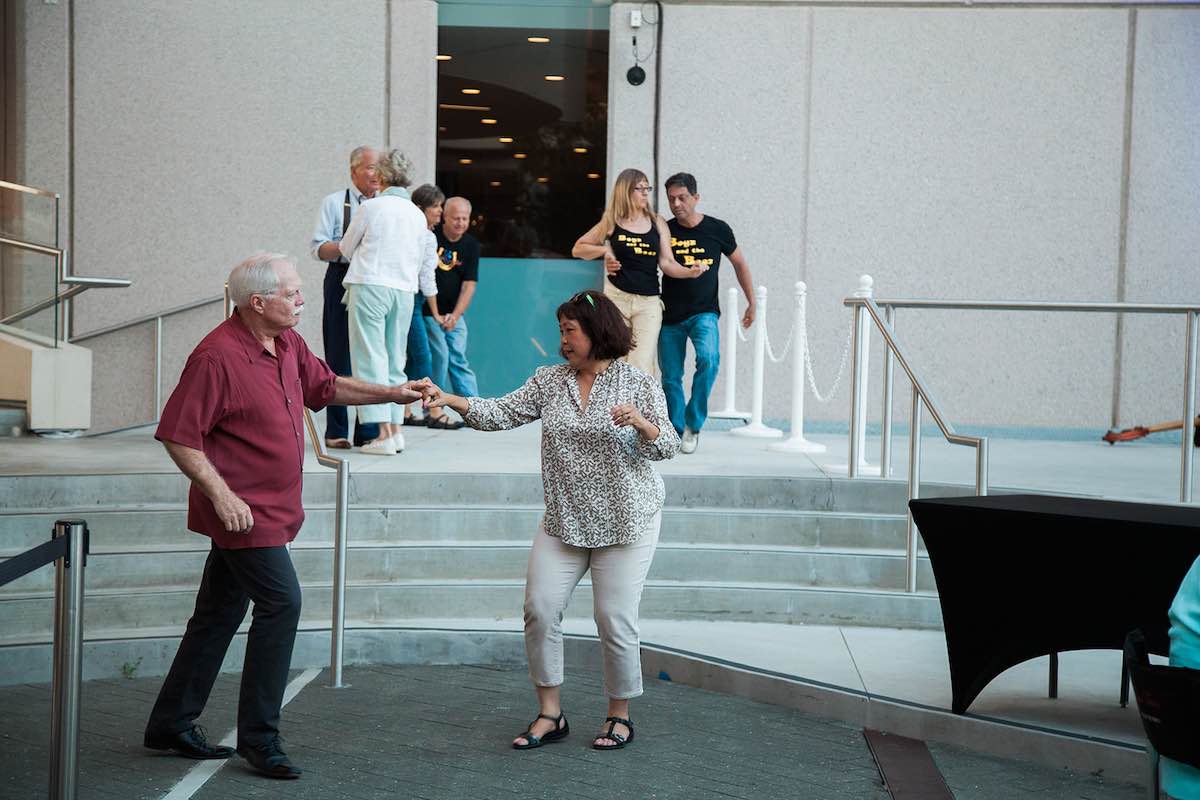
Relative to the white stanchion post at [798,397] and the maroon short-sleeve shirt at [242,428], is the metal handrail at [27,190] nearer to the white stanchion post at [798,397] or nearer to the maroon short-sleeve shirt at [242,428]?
the white stanchion post at [798,397]

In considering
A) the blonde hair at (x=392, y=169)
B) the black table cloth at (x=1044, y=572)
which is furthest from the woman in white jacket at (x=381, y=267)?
the black table cloth at (x=1044, y=572)

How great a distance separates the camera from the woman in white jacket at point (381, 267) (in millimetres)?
7984

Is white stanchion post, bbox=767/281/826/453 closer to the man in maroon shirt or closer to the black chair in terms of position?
the man in maroon shirt

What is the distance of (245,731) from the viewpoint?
4.56 metres

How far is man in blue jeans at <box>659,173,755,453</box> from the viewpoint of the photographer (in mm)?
8695

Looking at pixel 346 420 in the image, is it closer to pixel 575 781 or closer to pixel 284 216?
pixel 284 216

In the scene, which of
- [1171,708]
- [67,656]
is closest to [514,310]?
[67,656]

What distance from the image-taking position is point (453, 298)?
34.1 feet

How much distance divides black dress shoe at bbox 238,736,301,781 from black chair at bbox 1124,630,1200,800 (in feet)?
9.29

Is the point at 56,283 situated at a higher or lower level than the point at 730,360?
higher

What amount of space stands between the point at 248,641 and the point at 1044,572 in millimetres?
2811

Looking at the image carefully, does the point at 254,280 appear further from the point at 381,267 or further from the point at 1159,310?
the point at 1159,310

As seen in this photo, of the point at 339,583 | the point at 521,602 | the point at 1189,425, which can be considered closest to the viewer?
the point at 339,583

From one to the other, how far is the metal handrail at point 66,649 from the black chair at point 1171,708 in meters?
2.70
